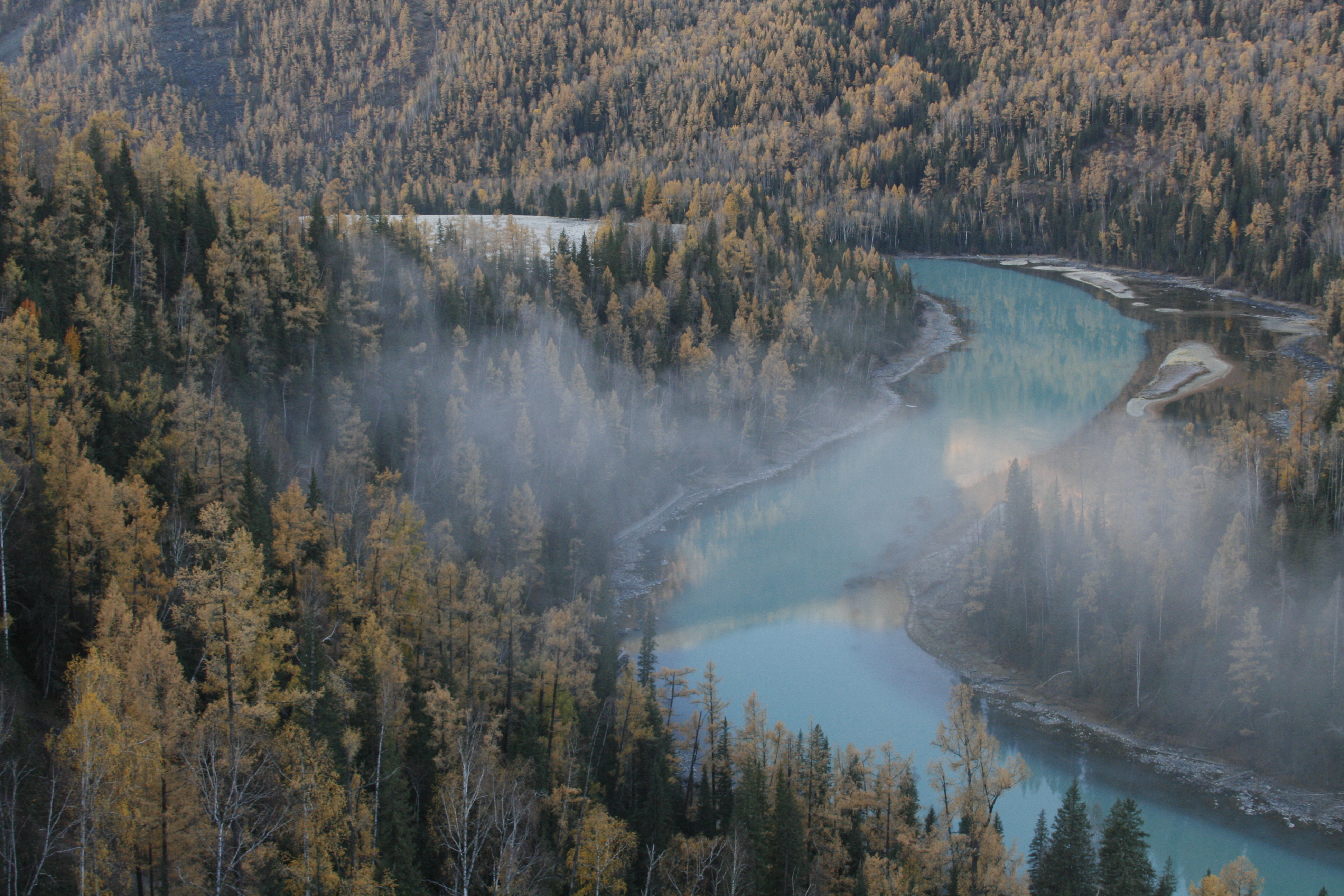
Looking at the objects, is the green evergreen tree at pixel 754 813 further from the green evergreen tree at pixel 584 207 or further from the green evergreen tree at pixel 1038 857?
the green evergreen tree at pixel 584 207

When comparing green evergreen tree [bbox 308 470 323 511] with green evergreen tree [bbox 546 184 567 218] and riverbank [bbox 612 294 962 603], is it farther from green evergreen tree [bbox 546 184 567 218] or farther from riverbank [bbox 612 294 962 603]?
green evergreen tree [bbox 546 184 567 218]

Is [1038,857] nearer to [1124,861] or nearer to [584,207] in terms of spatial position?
[1124,861]

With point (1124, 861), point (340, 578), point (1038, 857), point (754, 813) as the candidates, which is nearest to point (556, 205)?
point (340, 578)

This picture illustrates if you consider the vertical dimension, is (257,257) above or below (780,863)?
above

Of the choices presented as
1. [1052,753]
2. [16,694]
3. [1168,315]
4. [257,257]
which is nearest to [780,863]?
[1052,753]

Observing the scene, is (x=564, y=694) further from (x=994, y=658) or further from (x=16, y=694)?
(x=994, y=658)

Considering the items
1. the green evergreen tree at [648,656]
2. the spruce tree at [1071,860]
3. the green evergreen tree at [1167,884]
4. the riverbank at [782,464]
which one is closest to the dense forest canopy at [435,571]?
the spruce tree at [1071,860]
